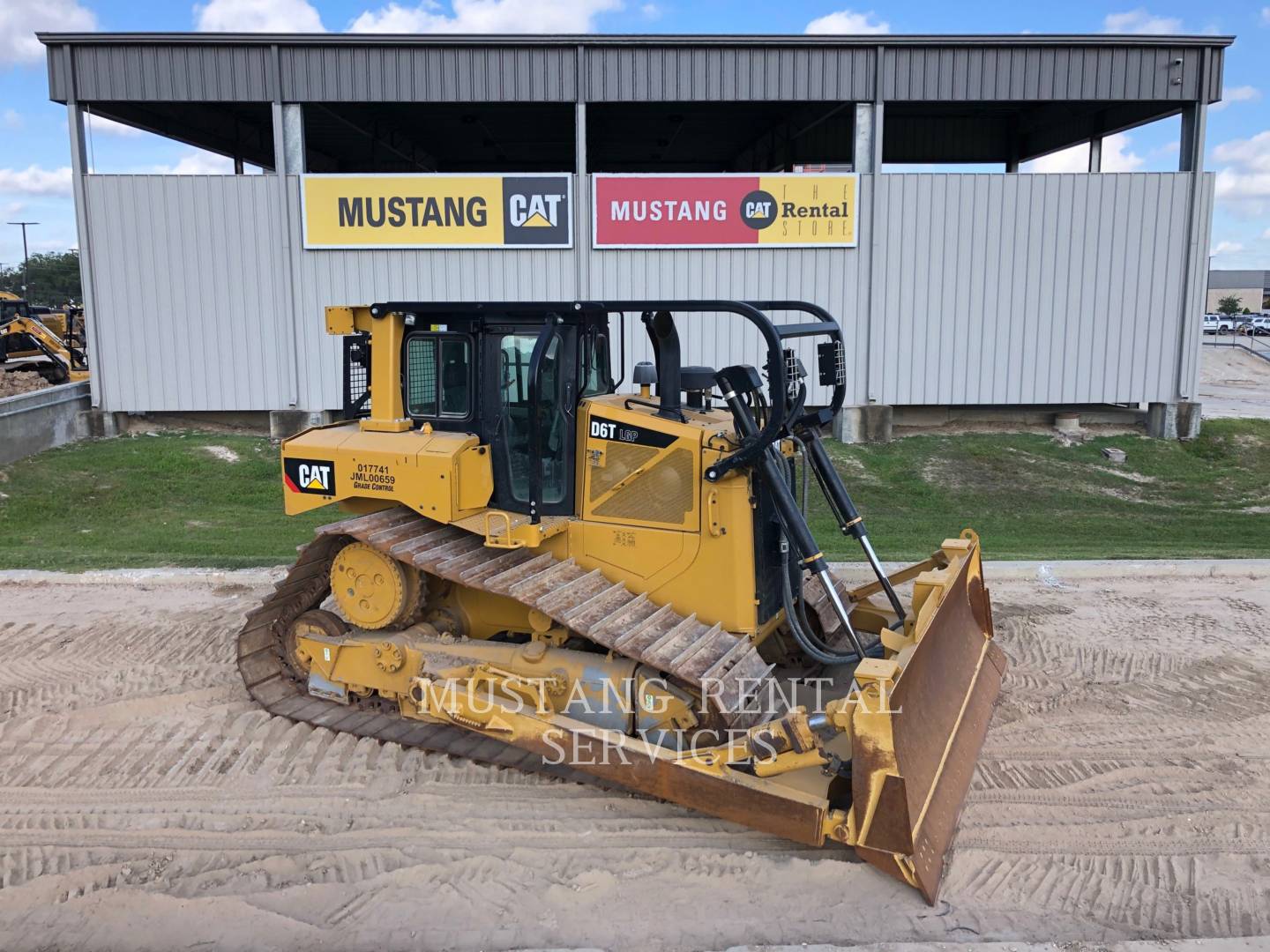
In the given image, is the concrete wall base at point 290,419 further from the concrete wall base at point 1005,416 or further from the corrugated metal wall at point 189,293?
the concrete wall base at point 1005,416

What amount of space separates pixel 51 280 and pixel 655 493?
245ft

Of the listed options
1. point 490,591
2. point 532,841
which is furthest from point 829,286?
point 532,841

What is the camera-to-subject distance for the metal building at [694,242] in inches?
598

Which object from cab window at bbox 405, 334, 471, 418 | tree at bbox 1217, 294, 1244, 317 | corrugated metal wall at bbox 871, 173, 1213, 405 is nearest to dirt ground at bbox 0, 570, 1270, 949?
cab window at bbox 405, 334, 471, 418

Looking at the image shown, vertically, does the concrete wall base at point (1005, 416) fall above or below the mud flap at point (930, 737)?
above

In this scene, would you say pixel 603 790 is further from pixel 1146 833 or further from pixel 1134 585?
pixel 1134 585

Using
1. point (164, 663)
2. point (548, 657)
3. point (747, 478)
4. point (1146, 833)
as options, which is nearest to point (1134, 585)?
point (1146, 833)

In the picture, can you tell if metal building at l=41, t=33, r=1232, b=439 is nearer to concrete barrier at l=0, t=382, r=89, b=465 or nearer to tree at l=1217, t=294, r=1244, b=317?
concrete barrier at l=0, t=382, r=89, b=465

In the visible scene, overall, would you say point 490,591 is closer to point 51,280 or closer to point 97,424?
point 97,424

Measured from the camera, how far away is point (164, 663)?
7.21m

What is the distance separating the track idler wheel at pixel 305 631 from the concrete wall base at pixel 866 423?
1137 centimetres

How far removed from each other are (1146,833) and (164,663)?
20.9 feet

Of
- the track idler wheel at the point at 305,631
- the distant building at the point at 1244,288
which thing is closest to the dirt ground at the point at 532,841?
the track idler wheel at the point at 305,631

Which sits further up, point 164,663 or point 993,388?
point 993,388
